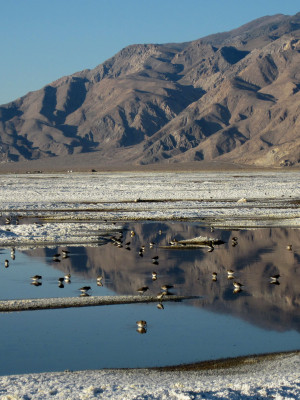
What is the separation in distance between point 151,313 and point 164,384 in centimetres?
596

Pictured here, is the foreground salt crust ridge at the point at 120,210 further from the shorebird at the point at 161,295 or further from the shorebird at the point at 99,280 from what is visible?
the shorebird at the point at 161,295

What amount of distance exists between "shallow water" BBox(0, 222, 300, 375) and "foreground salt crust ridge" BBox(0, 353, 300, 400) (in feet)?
2.70

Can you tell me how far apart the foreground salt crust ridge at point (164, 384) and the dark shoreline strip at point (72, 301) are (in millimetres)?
5964

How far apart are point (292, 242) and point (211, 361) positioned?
19648 millimetres

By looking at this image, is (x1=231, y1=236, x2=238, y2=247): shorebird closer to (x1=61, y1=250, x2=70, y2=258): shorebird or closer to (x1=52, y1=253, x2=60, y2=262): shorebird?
(x1=61, y1=250, x2=70, y2=258): shorebird

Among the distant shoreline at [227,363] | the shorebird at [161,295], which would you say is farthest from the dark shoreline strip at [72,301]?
the distant shoreline at [227,363]

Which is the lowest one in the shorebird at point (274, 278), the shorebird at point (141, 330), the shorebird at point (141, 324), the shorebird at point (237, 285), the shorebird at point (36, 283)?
the shorebird at point (274, 278)

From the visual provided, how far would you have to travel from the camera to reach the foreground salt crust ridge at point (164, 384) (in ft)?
38.1

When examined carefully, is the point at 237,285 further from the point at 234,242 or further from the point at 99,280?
the point at 234,242

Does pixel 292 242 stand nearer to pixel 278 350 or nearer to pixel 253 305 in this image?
pixel 253 305

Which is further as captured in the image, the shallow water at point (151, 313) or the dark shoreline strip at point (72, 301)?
the dark shoreline strip at point (72, 301)

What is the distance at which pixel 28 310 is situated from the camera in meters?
18.6

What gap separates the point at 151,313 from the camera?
60.0 ft

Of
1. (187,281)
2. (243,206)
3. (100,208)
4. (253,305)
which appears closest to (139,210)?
(100,208)
